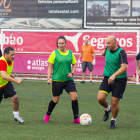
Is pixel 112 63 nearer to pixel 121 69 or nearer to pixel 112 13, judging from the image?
pixel 121 69

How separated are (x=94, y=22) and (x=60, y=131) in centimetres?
1362

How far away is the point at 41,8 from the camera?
20.0 m

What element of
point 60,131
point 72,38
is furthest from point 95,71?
point 60,131

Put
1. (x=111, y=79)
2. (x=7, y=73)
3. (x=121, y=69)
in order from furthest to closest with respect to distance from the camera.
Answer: (x=7, y=73), (x=121, y=69), (x=111, y=79)

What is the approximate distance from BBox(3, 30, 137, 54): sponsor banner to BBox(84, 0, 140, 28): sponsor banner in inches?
71.4

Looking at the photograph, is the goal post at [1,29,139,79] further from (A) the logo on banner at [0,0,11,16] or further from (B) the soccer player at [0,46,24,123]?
(B) the soccer player at [0,46,24,123]

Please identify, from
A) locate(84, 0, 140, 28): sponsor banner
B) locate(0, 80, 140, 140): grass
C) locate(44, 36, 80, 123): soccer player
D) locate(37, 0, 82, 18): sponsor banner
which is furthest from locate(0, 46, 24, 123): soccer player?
locate(37, 0, 82, 18): sponsor banner

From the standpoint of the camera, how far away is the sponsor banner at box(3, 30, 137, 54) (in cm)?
1766

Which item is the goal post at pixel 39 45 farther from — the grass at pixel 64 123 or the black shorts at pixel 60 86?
the black shorts at pixel 60 86

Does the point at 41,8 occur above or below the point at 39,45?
above

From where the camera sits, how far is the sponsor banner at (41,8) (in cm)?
1969

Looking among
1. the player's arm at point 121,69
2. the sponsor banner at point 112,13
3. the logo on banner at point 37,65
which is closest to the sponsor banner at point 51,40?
the logo on banner at point 37,65

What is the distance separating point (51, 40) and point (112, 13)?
3.71 m

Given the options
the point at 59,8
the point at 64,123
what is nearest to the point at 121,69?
the point at 64,123
